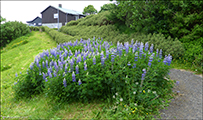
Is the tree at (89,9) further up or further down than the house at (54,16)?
further up

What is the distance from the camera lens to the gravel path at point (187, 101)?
3.32m

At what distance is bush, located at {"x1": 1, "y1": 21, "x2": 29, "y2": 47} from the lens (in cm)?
1888

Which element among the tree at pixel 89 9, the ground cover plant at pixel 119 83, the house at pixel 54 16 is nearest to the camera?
the ground cover plant at pixel 119 83

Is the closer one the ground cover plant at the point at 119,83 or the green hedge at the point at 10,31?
the ground cover plant at the point at 119,83

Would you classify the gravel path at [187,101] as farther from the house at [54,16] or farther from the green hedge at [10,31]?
the house at [54,16]

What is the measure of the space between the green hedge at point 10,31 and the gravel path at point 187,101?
20.7 m

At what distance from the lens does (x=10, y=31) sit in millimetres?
19781

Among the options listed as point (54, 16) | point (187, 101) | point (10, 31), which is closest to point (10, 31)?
point (10, 31)

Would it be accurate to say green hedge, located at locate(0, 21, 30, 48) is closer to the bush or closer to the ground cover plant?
the bush

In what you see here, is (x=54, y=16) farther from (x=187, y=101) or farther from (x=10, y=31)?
(x=187, y=101)

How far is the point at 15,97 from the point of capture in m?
5.40

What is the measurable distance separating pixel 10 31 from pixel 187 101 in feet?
73.1

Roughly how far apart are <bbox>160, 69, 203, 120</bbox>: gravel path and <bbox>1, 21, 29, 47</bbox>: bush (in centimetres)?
2067

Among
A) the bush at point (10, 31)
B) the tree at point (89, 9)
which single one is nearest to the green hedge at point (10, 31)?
the bush at point (10, 31)
